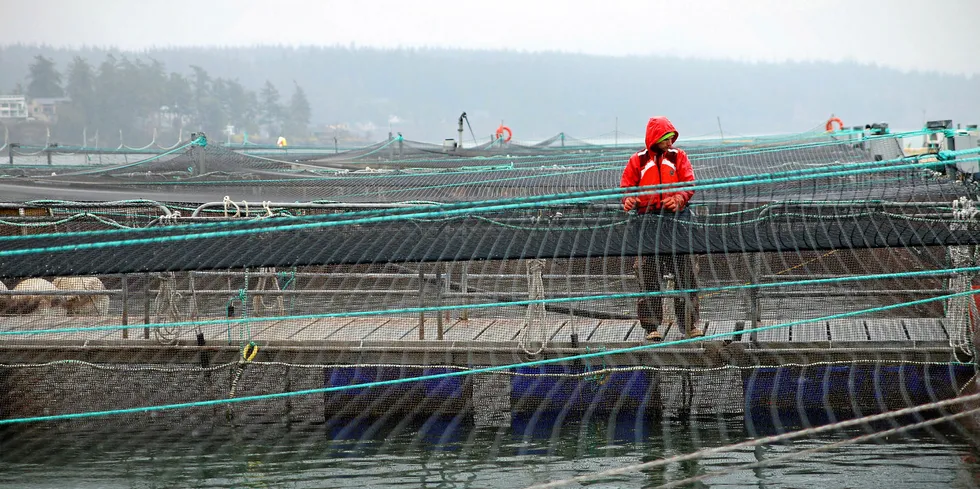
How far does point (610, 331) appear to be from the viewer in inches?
383

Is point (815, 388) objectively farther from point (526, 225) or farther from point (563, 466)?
point (526, 225)

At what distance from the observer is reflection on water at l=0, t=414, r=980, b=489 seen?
8.62 metres

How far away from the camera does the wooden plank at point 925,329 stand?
9289 mm

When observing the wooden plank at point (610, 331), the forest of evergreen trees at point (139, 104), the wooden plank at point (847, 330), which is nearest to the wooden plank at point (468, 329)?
the wooden plank at point (610, 331)

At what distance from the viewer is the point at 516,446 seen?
9.39 metres

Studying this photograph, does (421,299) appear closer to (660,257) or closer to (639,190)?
(660,257)

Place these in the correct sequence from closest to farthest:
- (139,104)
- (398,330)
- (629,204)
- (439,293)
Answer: (629,204)
(439,293)
(398,330)
(139,104)

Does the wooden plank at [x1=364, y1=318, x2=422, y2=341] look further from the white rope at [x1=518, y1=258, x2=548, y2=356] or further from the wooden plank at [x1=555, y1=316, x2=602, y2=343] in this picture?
the wooden plank at [x1=555, y1=316, x2=602, y2=343]

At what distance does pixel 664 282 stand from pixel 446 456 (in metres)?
2.44

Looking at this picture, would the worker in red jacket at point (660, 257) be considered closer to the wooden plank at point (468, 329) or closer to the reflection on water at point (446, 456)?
the reflection on water at point (446, 456)

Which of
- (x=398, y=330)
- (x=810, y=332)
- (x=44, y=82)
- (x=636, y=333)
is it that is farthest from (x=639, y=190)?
(x=44, y=82)

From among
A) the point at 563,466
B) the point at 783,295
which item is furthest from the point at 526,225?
the point at 783,295

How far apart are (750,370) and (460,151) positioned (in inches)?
525

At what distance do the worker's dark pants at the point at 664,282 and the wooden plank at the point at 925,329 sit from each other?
2.10 meters
